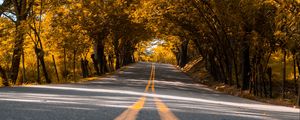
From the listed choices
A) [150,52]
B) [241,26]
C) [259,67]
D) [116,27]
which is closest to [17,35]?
[241,26]

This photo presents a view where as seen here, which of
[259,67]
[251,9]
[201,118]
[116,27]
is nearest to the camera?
[201,118]

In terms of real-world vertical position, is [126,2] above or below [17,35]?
above

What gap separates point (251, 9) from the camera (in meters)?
24.3

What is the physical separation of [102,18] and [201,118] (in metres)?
37.2

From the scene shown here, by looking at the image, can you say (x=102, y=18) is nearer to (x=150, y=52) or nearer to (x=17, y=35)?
(x=17, y=35)

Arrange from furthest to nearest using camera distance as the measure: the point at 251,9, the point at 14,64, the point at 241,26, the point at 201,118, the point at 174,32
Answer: the point at 174,32
the point at 14,64
the point at 241,26
the point at 251,9
the point at 201,118

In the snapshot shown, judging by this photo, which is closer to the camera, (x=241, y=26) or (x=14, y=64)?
(x=241, y=26)

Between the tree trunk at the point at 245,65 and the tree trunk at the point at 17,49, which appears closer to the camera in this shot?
the tree trunk at the point at 17,49

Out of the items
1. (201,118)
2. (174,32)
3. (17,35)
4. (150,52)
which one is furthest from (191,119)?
(150,52)

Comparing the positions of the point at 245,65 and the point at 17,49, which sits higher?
the point at 17,49

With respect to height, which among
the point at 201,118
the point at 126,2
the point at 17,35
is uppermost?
the point at 126,2

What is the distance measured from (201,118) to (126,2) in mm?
37127

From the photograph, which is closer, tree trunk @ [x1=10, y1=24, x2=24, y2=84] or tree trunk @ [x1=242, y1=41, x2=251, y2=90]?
tree trunk @ [x1=10, y1=24, x2=24, y2=84]

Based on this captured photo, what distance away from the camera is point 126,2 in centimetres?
4484
